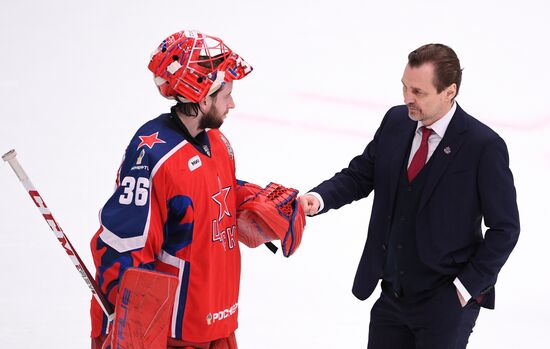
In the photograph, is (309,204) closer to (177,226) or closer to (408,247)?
(408,247)

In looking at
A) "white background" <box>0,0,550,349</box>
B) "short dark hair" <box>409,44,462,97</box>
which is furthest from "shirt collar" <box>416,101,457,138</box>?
"white background" <box>0,0,550,349</box>

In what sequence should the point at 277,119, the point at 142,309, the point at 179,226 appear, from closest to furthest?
the point at 142,309, the point at 179,226, the point at 277,119

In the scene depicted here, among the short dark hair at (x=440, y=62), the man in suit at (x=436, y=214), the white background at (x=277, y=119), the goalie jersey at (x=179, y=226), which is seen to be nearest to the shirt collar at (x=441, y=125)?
the man in suit at (x=436, y=214)

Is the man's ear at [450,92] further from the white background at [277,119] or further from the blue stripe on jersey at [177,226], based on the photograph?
the white background at [277,119]

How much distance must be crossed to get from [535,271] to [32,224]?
267 cm

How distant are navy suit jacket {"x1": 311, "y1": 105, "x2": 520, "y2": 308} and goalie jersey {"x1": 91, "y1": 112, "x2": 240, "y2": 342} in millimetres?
612

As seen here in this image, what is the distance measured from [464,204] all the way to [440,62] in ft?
1.49

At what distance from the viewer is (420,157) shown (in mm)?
2727

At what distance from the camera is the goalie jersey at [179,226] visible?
7.40 feet

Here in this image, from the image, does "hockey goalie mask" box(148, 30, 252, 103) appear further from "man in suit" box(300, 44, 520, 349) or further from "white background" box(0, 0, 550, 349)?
"white background" box(0, 0, 550, 349)

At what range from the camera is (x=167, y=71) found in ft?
7.63

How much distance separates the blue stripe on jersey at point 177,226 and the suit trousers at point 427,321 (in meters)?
0.84

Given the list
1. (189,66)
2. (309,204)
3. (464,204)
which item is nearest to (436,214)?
(464,204)

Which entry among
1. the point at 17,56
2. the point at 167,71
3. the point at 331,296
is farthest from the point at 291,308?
the point at 17,56
